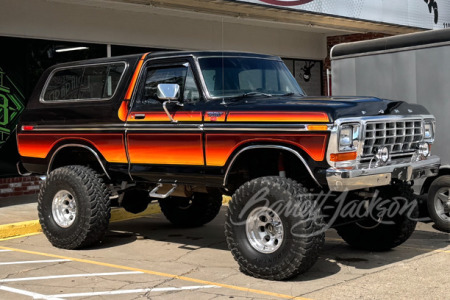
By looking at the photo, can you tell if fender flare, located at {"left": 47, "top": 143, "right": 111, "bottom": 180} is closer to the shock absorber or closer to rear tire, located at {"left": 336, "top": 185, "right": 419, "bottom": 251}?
the shock absorber

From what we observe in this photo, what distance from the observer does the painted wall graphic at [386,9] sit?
15516mm

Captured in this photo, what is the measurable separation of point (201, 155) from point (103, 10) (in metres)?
7.94

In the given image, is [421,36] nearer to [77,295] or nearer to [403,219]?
[403,219]

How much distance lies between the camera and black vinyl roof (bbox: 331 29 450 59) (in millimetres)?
10525

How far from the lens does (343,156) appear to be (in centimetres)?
694

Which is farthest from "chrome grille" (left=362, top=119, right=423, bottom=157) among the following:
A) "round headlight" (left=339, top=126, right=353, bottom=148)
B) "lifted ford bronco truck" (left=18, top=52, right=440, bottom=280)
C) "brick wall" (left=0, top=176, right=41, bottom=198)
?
"brick wall" (left=0, top=176, right=41, bottom=198)

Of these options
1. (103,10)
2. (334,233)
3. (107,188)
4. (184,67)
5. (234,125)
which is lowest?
(334,233)

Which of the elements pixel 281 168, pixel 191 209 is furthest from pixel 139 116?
pixel 191 209

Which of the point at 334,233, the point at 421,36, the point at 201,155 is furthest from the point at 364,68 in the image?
the point at 201,155

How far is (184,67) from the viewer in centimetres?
834

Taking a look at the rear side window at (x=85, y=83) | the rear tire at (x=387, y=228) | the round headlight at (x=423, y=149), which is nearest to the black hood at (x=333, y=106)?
the round headlight at (x=423, y=149)

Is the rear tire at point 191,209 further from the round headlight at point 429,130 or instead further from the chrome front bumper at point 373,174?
the chrome front bumper at point 373,174

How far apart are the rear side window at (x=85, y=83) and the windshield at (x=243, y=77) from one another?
1314 mm

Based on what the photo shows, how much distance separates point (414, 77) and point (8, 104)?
7409 millimetres
